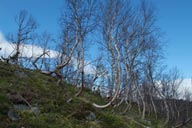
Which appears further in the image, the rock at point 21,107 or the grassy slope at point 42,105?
the rock at point 21,107

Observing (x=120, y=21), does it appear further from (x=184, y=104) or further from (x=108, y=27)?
(x=184, y=104)

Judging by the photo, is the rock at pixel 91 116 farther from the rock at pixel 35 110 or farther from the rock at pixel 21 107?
the rock at pixel 21 107

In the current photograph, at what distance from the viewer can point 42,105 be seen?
10.7m

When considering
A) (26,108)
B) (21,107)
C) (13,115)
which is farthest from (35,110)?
(13,115)

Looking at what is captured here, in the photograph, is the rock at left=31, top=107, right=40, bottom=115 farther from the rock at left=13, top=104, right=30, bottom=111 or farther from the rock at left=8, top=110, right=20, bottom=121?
the rock at left=8, top=110, right=20, bottom=121

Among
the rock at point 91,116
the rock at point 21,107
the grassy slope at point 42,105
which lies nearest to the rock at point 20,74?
the grassy slope at point 42,105

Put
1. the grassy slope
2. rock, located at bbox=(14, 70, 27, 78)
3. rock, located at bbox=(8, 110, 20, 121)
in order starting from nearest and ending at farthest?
rock, located at bbox=(8, 110, 20, 121), the grassy slope, rock, located at bbox=(14, 70, 27, 78)

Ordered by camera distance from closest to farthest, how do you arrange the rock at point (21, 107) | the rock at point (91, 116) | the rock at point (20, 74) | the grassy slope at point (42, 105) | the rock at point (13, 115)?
the rock at point (13, 115)
the grassy slope at point (42, 105)
the rock at point (21, 107)
the rock at point (91, 116)
the rock at point (20, 74)

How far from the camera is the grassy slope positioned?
30.4 ft

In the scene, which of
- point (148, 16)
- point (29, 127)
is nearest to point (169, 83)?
point (148, 16)

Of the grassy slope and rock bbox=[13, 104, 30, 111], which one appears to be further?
rock bbox=[13, 104, 30, 111]

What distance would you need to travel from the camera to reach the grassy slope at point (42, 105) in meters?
9.27

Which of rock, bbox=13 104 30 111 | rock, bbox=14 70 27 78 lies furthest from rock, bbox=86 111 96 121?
rock, bbox=14 70 27 78

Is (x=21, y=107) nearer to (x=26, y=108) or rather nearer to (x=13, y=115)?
(x=26, y=108)
